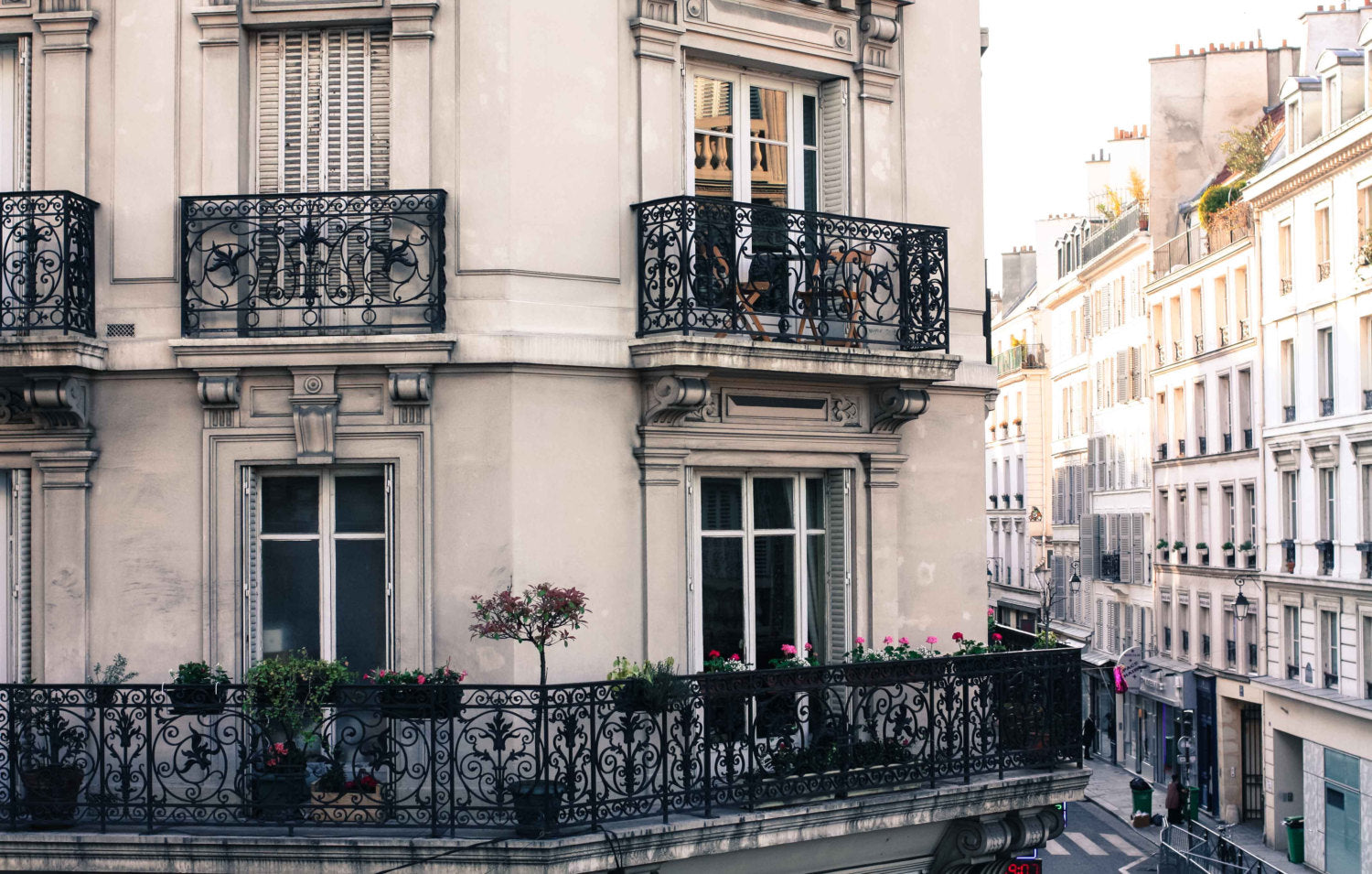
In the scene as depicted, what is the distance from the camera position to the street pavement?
36219mm

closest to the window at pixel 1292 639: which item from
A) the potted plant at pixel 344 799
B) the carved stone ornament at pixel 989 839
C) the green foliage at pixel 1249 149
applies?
the green foliage at pixel 1249 149

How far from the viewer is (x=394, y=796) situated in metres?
11.0

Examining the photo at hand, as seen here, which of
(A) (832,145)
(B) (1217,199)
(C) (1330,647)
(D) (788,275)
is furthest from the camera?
(B) (1217,199)

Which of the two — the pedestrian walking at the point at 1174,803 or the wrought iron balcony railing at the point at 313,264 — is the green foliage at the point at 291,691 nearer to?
the wrought iron balcony railing at the point at 313,264

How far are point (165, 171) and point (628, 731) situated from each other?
5.60 metres

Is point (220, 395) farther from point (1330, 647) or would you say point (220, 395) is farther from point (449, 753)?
point (1330, 647)

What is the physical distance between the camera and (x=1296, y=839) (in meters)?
40.1

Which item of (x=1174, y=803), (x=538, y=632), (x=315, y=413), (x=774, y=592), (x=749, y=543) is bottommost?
(x=1174, y=803)

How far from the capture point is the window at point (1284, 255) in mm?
41969

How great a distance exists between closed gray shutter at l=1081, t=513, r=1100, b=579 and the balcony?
33.1ft

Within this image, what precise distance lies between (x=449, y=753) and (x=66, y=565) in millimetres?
3606

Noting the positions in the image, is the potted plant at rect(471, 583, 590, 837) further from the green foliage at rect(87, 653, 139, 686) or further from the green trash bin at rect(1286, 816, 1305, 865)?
the green trash bin at rect(1286, 816, 1305, 865)

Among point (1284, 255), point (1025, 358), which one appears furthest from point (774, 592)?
point (1025, 358)

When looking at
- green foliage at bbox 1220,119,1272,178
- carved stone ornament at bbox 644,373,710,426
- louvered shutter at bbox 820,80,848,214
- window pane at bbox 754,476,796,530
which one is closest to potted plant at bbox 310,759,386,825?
carved stone ornament at bbox 644,373,710,426
